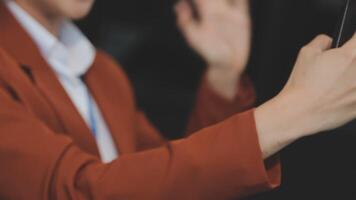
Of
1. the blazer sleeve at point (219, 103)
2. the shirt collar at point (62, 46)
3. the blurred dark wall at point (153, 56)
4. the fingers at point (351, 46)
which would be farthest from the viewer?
the blurred dark wall at point (153, 56)

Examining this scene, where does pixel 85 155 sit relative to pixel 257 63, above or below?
above

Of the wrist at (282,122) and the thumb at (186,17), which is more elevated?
the wrist at (282,122)

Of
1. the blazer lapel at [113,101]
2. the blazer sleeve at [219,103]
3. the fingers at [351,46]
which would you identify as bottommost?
the blazer sleeve at [219,103]

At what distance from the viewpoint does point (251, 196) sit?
2.42ft

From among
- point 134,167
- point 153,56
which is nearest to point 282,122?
point 134,167

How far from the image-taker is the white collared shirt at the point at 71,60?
96cm

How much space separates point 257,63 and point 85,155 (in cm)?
42

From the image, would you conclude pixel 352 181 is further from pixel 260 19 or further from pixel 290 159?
pixel 260 19

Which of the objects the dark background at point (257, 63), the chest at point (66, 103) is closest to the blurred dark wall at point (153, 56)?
the dark background at point (257, 63)

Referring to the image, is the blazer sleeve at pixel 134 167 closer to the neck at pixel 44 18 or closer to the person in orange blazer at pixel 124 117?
the person in orange blazer at pixel 124 117

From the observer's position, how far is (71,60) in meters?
1.02

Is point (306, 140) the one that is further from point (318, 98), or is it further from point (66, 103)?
point (66, 103)

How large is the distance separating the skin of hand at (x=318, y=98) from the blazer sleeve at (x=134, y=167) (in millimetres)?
36

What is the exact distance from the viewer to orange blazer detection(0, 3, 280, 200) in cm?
67
